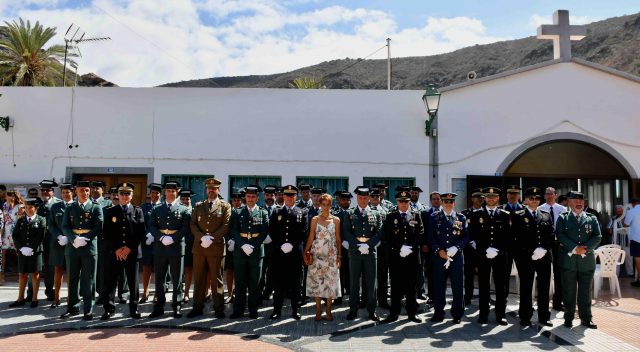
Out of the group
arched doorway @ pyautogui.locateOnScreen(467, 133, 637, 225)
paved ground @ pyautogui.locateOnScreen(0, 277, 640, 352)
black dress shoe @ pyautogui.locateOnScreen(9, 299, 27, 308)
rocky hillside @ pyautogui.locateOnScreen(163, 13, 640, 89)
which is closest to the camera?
paved ground @ pyautogui.locateOnScreen(0, 277, 640, 352)

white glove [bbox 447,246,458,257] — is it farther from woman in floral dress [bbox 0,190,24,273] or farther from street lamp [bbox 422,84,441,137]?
woman in floral dress [bbox 0,190,24,273]

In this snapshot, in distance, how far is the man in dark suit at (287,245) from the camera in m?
6.98

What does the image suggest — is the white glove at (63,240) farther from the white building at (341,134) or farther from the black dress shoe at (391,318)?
the black dress shoe at (391,318)

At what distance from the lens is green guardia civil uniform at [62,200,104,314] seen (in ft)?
22.7

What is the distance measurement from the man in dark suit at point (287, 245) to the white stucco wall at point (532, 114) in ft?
18.8

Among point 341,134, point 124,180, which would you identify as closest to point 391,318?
point 341,134

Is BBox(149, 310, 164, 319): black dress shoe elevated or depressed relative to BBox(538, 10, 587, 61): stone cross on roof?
depressed

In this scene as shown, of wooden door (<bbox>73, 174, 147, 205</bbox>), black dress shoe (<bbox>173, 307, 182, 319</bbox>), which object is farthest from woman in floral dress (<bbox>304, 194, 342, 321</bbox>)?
wooden door (<bbox>73, 174, 147, 205</bbox>)

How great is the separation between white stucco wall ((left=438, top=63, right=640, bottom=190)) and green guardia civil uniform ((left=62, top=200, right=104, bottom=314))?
796cm

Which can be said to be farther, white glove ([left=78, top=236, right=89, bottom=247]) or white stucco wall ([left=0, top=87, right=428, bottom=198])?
white stucco wall ([left=0, top=87, right=428, bottom=198])

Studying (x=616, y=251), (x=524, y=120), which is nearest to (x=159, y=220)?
(x=616, y=251)

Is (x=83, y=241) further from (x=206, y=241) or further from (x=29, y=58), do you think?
(x=29, y=58)

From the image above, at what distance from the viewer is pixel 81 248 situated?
22.8 ft

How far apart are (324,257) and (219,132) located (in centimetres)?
616
